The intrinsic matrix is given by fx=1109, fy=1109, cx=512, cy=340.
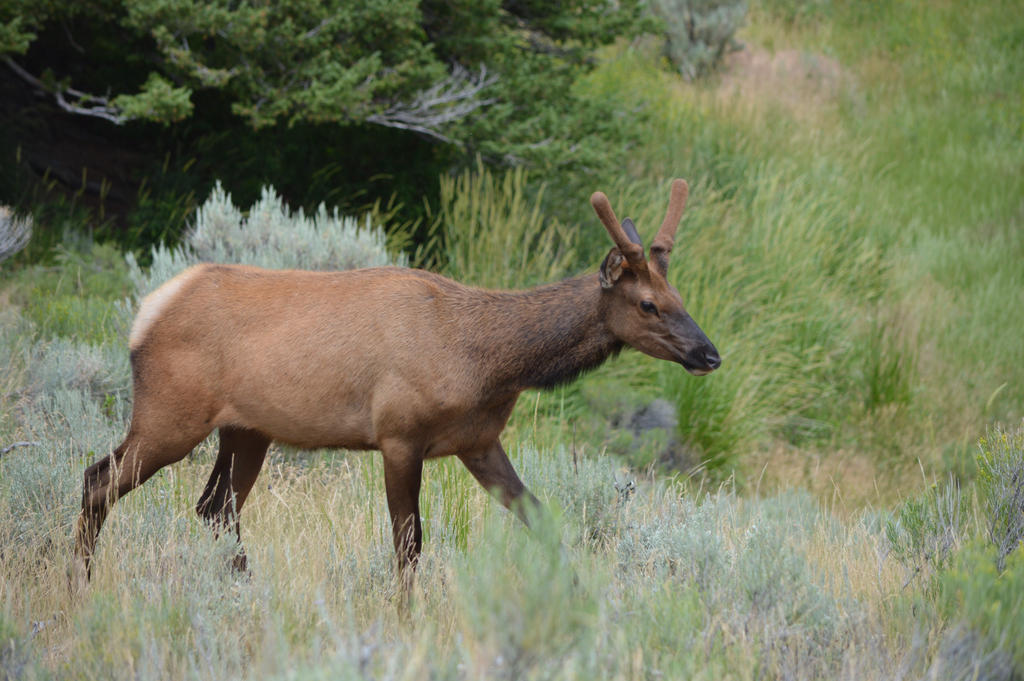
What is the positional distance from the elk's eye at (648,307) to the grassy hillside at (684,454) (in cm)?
90

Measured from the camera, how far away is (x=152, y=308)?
15.2 ft

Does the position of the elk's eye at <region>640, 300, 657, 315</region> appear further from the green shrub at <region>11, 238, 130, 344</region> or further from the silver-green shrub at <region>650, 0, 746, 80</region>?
the silver-green shrub at <region>650, 0, 746, 80</region>

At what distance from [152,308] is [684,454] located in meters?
4.86

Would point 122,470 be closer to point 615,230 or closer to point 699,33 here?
point 615,230

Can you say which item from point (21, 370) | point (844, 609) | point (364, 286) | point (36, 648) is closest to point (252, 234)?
point (21, 370)

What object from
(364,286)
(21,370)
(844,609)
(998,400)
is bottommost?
(998,400)

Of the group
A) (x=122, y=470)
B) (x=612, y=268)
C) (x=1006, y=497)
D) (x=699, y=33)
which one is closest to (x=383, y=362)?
(x=612, y=268)

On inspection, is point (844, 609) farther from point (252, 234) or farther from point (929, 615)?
point (252, 234)

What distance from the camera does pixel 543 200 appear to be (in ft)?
36.2

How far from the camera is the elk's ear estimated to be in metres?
4.39

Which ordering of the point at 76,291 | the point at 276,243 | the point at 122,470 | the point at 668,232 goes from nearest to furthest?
the point at 122,470 < the point at 668,232 < the point at 276,243 < the point at 76,291

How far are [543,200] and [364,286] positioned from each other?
21.5ft

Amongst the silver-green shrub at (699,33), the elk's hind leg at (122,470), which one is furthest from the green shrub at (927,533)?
the silver-green shrub at (699,33)

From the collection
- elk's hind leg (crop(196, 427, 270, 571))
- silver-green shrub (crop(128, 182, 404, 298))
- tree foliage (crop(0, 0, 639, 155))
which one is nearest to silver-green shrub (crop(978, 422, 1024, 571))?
elk's hind leg (crop(196, 427, 270, 571))
